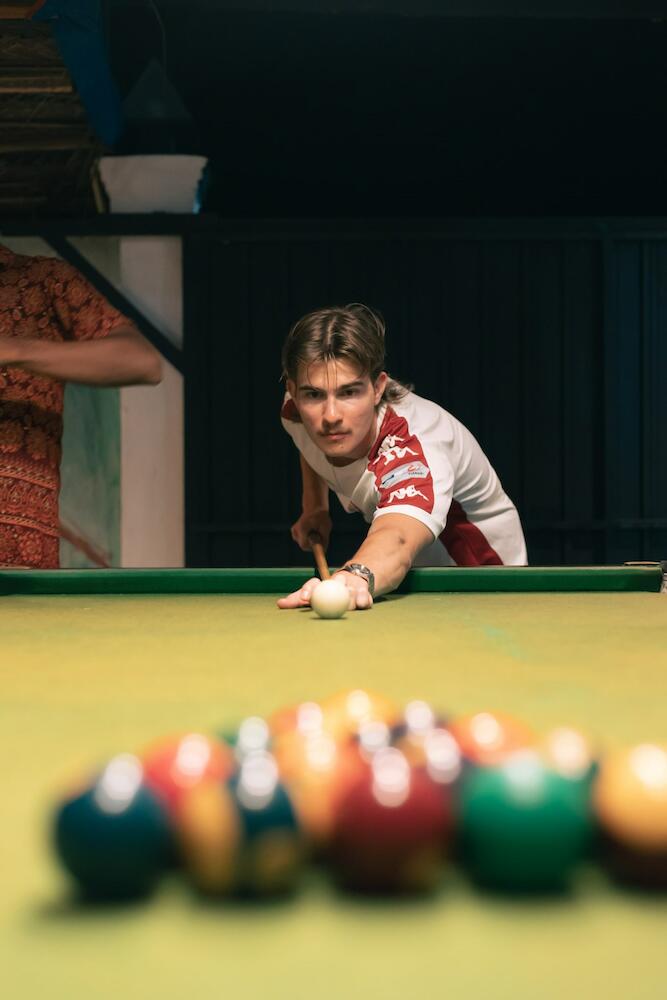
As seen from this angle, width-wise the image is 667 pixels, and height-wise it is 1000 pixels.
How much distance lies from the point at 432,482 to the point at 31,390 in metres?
1.02

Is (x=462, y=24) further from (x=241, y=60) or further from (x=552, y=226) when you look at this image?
(x=552, y=226)

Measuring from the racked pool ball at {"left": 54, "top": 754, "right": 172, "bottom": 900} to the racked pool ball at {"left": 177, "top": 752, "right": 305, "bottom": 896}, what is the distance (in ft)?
0.07

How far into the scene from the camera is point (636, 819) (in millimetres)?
732

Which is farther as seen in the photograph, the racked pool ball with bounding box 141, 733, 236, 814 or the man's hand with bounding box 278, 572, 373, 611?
the man's hand with bounding box 278, 572, 373, 611

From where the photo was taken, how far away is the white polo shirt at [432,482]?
2504 millimetres

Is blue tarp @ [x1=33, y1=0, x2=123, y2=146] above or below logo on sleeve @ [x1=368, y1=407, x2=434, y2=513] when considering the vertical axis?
above

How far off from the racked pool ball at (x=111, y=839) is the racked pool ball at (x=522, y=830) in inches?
7.0

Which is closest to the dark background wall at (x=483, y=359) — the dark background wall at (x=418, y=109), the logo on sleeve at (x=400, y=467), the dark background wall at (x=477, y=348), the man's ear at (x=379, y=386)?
the dark background wall at (x=477, y=348)

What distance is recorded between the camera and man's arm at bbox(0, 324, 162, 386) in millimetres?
2717

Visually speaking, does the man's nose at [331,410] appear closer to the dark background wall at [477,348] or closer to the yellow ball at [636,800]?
the yellow ball at [636,800]

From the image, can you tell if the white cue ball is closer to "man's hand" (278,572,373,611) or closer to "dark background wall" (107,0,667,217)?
"man's hand" (278,572,373,611)

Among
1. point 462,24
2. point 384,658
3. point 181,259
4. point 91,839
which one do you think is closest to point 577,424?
point 181,259

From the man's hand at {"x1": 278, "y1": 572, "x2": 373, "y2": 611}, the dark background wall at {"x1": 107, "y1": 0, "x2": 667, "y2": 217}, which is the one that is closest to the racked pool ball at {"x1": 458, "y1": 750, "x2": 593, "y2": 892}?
the man's hand at {"x1": 278, "y1": 572, "x2": 373, "y2": 611}

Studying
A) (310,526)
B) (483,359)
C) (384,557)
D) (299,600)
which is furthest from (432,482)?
(483,359)
